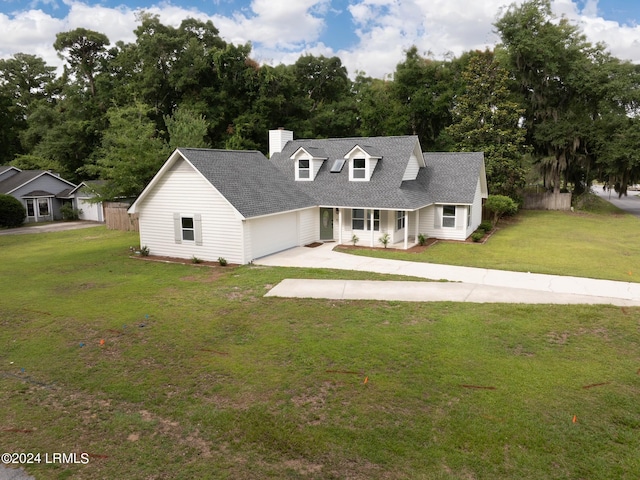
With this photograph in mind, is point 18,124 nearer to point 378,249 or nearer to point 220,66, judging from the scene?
point 220,66

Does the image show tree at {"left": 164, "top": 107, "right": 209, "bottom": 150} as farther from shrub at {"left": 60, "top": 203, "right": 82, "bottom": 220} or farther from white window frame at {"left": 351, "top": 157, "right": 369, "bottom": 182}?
white window frame at {"left": 351, "top": 157, "right": 369, "bottom": 182}

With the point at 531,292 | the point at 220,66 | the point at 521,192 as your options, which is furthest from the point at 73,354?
the point at 521,192

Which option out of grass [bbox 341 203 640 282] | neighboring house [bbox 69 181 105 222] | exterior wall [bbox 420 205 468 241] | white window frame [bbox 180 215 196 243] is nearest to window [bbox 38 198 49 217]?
neighboring house [bbox 69 181 105 222]

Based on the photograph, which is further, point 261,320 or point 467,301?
point 467,301

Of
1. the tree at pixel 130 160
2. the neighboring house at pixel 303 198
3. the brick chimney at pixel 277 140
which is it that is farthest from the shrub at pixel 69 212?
the neighboring house at pixel 303 198

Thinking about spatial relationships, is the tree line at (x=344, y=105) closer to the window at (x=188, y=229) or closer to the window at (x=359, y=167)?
the window at (x=188, y=229)

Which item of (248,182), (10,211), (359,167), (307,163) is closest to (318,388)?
(248,182)
